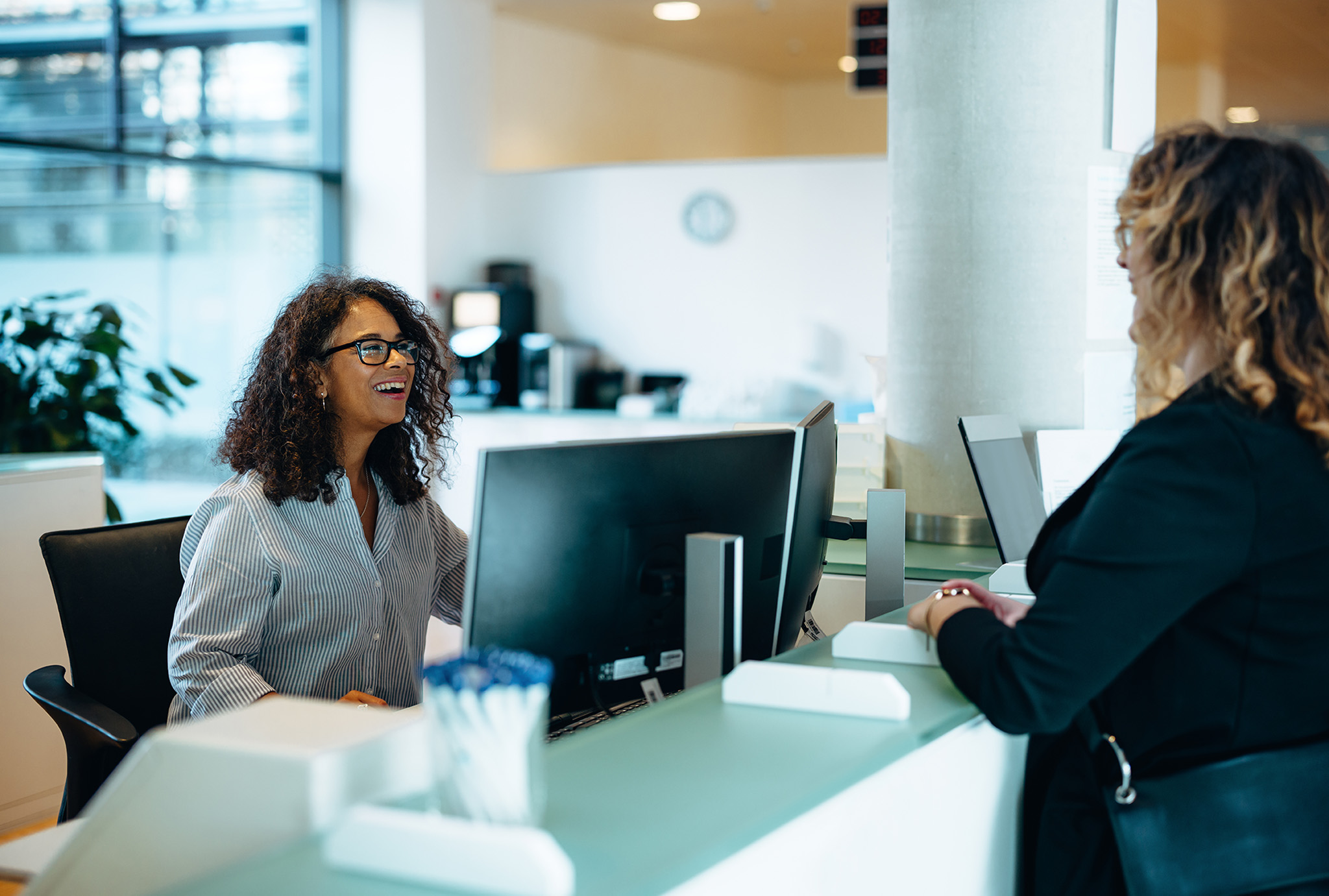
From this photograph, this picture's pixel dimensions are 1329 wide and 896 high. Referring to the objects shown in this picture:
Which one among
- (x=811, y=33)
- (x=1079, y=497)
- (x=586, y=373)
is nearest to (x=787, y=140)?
(x=811, y=33)

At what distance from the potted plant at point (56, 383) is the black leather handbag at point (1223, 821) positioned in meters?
3.75

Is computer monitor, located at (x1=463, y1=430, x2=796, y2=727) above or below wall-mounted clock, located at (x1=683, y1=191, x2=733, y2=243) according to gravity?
below

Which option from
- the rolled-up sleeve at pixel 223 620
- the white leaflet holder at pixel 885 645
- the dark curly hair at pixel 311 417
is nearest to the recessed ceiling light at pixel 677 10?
the dark curly hair at pixel 311 417

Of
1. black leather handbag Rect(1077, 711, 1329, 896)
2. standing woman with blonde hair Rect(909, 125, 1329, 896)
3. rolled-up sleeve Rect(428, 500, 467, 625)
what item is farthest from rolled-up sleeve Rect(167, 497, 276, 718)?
black leather handbag Rect(1077, 711, 1329, 896)

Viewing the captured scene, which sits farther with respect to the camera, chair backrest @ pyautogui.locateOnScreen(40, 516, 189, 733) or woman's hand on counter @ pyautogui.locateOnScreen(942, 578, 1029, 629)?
chair backrest @ pyautogui.locateOnScreen(40, 516, 189, 733)

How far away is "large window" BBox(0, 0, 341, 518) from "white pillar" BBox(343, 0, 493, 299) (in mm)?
141

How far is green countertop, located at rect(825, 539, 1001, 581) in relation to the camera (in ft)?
8.08

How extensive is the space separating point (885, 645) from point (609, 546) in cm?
41

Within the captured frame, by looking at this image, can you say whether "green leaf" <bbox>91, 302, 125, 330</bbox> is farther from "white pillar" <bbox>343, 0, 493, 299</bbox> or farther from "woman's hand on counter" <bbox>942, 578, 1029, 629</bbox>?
"woman's hand on counter" <bbox>942, 578, 1029, 629</bbox>

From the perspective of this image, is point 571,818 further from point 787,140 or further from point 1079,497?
point 787,140

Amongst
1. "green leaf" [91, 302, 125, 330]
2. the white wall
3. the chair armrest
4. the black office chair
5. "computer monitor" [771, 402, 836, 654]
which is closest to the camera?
"computer monitor" [771, 402, 836, 654]

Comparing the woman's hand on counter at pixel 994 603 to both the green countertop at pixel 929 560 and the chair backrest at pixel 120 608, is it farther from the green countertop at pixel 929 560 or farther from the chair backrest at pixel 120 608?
the chair backrest at pixel 120 608

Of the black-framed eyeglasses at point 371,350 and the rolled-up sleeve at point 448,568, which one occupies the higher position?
the black-framed eyeglasses at point 371,350

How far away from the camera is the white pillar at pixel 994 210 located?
277 centimetres
